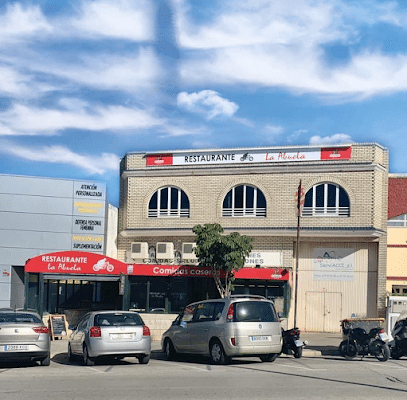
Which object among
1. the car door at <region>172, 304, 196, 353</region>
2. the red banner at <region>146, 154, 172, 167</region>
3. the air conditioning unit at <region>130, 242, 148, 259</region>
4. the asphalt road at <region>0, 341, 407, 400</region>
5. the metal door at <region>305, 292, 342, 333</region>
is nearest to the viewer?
the asphalt road at <region>0, 341, 407, 400</region>

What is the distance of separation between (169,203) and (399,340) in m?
16.0

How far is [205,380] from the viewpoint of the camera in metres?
14.1

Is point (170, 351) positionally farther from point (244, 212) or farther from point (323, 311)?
point (244, 212)

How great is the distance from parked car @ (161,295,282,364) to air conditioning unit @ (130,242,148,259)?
49.3ft

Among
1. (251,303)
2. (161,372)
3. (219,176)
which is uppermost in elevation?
(219,176)

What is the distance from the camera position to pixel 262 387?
12883 millimetres

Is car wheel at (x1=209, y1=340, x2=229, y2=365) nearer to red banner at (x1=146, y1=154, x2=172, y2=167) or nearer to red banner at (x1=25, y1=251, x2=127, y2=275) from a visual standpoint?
red banner at (x1=25, y1=251, x2=127, y2=275)

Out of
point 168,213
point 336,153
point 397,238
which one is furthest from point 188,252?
point 397,238

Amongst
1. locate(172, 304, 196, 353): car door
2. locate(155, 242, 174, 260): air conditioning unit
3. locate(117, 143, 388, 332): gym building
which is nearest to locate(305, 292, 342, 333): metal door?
locate(117, 143, 388, 332): gym building

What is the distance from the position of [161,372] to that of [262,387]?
3703 mm

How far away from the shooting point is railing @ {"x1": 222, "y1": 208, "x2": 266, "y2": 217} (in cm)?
3338

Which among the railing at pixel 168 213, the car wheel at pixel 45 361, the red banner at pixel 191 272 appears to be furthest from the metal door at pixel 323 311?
the car wheel at pixel 45 361

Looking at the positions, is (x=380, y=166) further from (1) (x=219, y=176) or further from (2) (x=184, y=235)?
(2) (x=184, y=235)

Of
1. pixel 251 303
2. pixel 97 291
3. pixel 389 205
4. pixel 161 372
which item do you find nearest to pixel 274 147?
pixel 389 205
